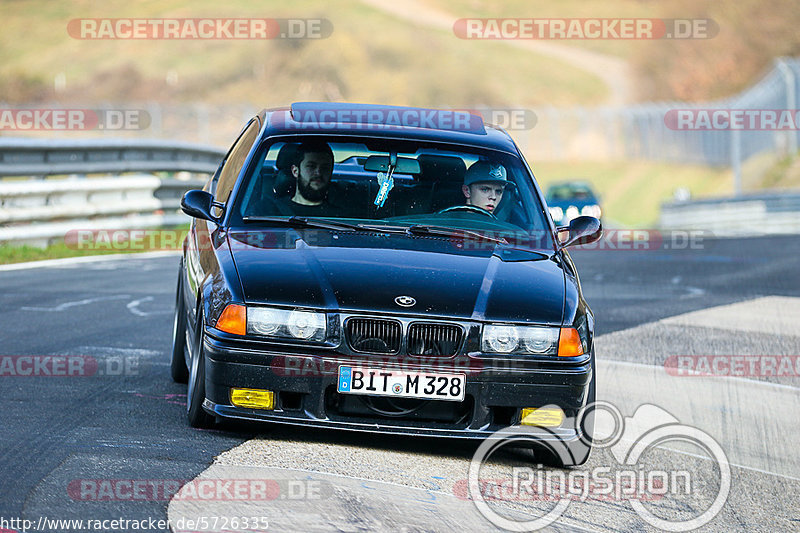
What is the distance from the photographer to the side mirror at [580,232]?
6.75m

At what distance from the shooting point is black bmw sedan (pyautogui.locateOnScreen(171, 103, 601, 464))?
5344 mm

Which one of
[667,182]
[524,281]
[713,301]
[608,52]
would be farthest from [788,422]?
[608,52]

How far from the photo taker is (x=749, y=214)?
3111 cm

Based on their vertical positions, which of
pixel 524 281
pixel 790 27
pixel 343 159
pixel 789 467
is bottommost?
pixel 789 467

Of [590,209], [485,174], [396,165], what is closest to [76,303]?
[396,165]

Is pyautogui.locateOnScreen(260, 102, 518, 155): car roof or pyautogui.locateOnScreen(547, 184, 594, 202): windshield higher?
pyautogui.locateOnScreen(260, 102, 518, 155): car roof

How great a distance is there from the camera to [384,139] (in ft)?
22.4

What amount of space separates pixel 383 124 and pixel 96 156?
1048cm

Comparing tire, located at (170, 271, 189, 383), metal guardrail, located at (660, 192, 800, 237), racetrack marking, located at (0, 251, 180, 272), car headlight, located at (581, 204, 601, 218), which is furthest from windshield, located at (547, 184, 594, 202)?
tire, located at (170, 271, 189, 383)

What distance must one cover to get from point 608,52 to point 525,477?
119 m

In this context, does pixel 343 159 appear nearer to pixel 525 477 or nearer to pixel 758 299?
pixel 525 477

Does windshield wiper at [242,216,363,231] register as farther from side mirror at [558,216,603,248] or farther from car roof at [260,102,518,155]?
side mirror at [558,216,603,248]

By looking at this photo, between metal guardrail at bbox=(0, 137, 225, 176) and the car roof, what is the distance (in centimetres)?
827

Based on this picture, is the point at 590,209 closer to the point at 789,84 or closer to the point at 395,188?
the point at 789,84
